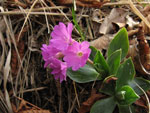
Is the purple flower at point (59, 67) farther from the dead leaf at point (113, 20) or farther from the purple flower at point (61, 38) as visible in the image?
the dead leaf at point (113, 20)

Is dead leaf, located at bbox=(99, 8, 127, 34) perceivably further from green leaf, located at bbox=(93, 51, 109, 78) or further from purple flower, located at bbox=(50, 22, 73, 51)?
purple flower, located at bbox=(50, 22, 73, 51)

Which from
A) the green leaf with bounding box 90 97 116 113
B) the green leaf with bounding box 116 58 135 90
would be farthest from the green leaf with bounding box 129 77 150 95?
the green leaf with bounding box 90 97 116 113

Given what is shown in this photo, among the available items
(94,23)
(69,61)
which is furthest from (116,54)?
(94,23)

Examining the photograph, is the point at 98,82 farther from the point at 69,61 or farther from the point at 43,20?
the point at 43,20

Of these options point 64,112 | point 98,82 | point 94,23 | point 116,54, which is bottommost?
point 64,112

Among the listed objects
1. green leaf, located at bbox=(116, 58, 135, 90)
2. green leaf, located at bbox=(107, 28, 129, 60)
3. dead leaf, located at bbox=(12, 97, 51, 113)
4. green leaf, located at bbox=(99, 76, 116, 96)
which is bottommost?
dead leaf, located at bbox=(12, 97, 51, 113)

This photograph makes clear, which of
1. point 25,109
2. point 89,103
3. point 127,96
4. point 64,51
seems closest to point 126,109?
point 127,96

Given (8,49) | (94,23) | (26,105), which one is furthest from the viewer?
(94,23)
